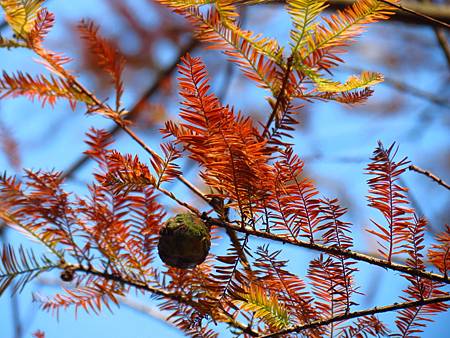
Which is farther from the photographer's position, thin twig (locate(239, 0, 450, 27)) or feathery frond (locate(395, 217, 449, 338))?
thin twig (locate(239, 0, 450, 27))

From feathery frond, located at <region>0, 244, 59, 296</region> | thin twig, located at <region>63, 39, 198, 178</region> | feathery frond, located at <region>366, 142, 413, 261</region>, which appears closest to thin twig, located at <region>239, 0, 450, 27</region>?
thin twig, located at <region>63, 39, 198, 178</region>

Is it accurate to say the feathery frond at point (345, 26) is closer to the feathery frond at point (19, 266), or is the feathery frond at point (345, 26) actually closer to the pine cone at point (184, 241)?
the pine cone at point (184, 241)

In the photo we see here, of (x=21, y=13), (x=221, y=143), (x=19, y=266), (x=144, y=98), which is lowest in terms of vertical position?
(x=19, y=266)

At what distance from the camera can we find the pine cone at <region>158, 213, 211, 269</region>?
43 centimetres

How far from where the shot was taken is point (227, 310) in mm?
489

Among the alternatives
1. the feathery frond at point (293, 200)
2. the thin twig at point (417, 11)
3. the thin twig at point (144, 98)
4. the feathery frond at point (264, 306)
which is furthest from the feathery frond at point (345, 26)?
the thin twig at point (144, 98)

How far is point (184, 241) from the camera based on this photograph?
0.43 m

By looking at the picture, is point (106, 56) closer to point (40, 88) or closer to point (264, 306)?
point (40, 88)

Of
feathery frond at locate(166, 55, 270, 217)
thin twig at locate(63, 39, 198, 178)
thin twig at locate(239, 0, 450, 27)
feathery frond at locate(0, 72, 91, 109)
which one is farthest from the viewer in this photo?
thin twig at locate(63, 39, 198, 178)

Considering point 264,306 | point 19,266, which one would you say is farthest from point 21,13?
point 264,306

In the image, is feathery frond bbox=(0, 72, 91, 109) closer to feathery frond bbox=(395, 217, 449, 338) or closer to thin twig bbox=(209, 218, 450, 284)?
thin twig bbox=(209, 218, 450, 284)

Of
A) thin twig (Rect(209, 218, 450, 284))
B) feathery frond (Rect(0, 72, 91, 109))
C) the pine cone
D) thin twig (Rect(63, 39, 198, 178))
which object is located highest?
thin twig (Rect(63, 39, 198, 178))

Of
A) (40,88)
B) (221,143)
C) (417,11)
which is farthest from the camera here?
(417,11)

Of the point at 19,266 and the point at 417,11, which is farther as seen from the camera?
the point at 417,11
